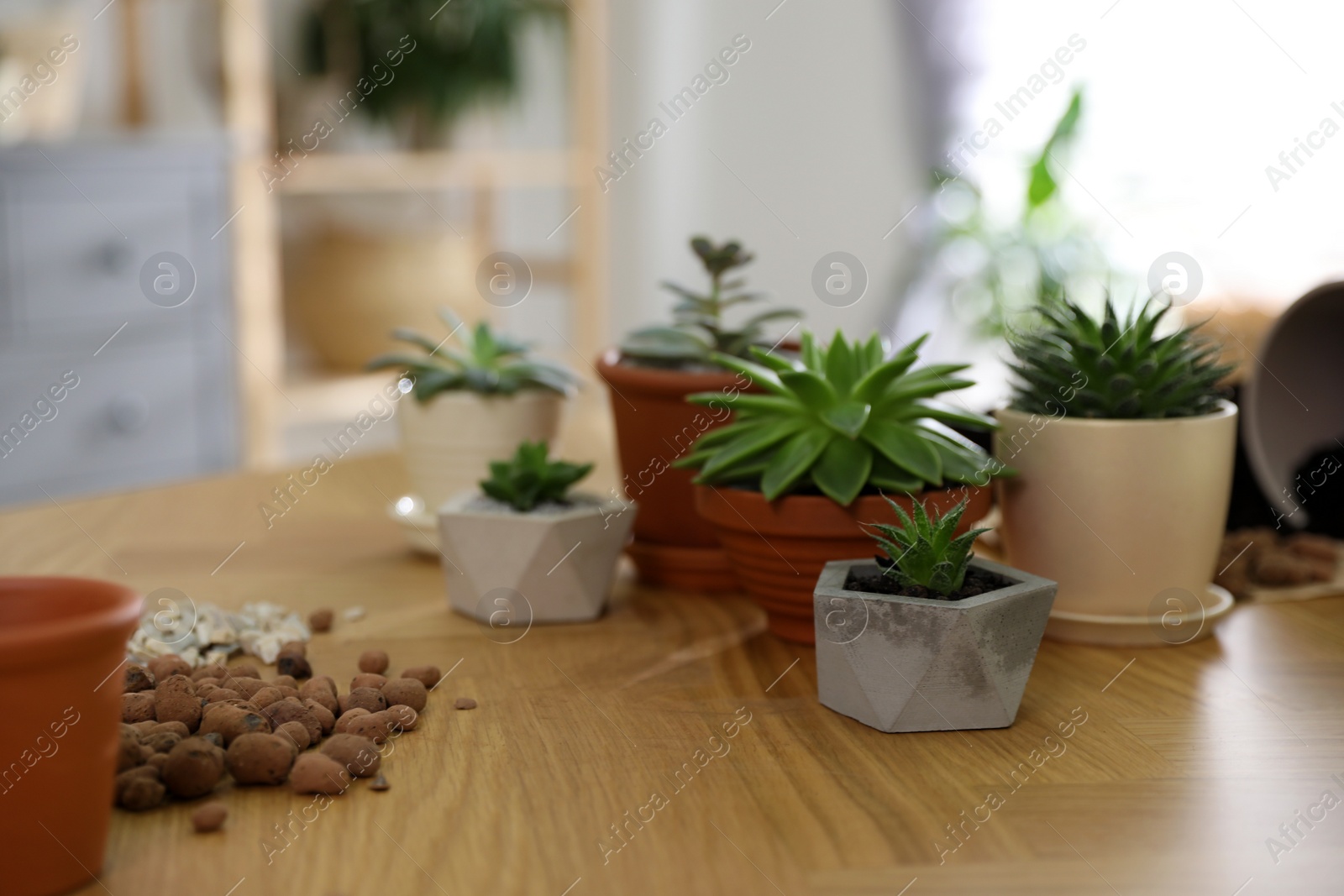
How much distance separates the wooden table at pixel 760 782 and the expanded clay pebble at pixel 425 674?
2cm

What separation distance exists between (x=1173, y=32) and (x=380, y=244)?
5.94ft

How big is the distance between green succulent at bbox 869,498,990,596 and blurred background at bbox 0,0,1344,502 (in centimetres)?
101

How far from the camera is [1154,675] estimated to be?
0.88 meters

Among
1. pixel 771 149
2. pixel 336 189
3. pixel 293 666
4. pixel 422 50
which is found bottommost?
pixel 293 666

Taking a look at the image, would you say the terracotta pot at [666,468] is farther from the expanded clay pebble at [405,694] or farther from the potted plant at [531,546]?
the expanded clay pebble at [405,694]

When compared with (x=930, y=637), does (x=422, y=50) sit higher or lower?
higher

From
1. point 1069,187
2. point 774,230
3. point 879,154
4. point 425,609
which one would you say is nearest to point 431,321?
point 774,230

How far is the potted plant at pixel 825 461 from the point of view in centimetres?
88

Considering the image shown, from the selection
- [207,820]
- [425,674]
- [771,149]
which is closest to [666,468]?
[425,674]

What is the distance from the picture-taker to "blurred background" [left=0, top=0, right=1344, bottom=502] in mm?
2486

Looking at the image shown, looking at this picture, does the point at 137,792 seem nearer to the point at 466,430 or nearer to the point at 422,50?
the point at 466,430

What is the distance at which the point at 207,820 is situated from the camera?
2.07 feet

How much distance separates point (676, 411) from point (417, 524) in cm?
28

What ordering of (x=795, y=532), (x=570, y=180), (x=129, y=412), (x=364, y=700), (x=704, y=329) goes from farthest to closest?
(x=570, y=180) < (x=129, y=412) < (x=704, y=329) < (x=795, y=532) < (x=364, y=700)
